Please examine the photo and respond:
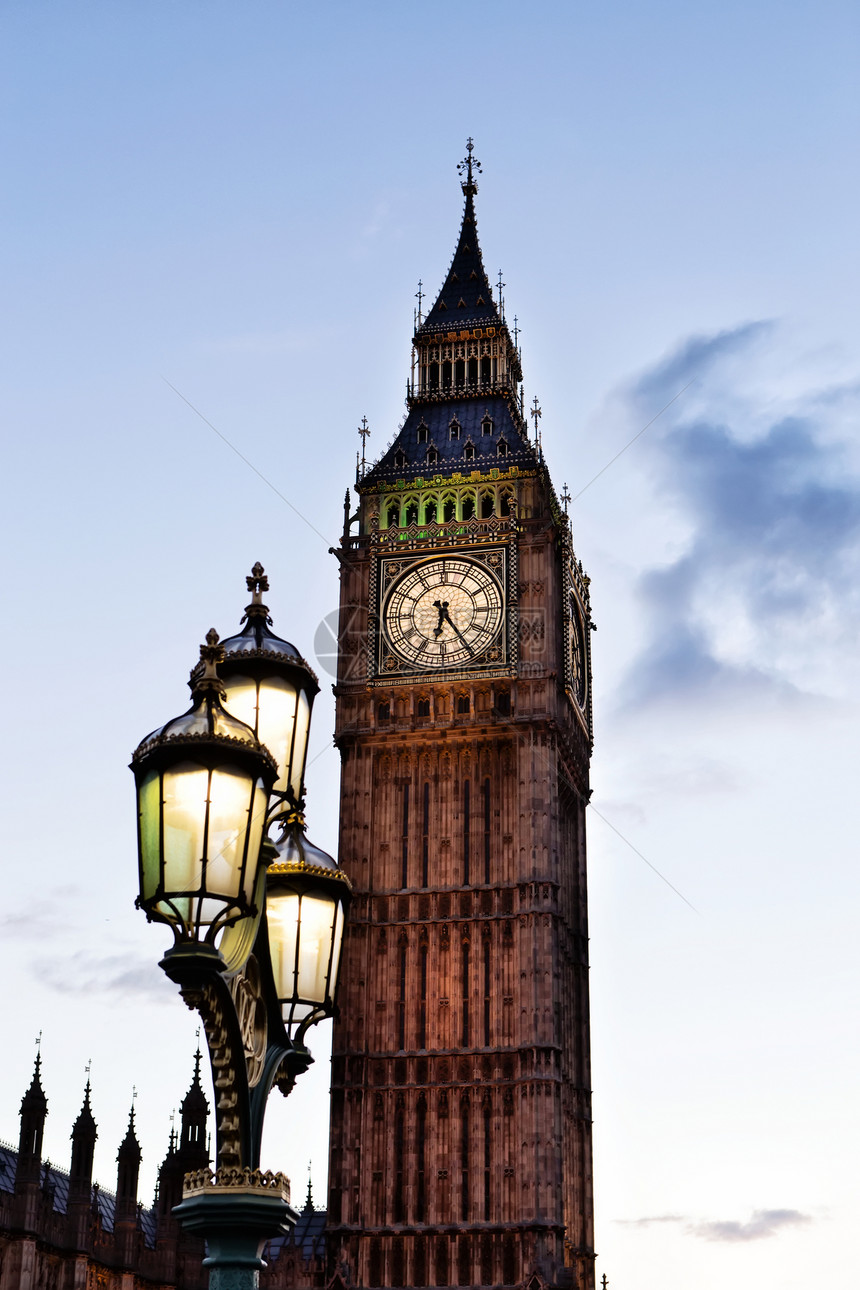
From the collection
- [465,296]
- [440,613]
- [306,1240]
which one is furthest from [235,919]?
[465,296]

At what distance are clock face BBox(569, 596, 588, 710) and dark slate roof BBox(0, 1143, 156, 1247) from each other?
24961 mm

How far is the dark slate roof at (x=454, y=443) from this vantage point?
2726 inches

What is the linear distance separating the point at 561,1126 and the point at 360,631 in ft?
62.9

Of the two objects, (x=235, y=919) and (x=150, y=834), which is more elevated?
(x=150, y=834)

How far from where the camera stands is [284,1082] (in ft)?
36.5

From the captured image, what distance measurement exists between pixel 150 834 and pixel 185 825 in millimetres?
208

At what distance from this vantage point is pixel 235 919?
9.59m

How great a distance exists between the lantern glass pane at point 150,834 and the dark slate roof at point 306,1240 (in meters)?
53.0

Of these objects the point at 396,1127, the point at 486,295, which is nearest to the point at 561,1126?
the point at 396,1127

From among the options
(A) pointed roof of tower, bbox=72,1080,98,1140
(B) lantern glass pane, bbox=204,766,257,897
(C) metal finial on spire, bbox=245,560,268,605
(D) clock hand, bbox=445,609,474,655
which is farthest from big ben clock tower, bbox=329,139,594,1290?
(B) lantern glass pane, bbox=204,766,257,897

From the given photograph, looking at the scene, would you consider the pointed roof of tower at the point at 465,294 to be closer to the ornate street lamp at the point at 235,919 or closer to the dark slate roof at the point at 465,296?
the dark slate roof at the point at 465,296

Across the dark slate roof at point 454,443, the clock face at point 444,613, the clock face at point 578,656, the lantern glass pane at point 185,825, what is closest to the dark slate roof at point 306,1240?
the clock face at point 444,613

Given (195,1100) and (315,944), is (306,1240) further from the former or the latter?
(315,944)

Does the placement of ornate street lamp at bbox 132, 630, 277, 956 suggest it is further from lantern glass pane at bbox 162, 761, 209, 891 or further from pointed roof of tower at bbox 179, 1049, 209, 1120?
pointed roof of tower at bbox 179, 1049, 209, 1120
